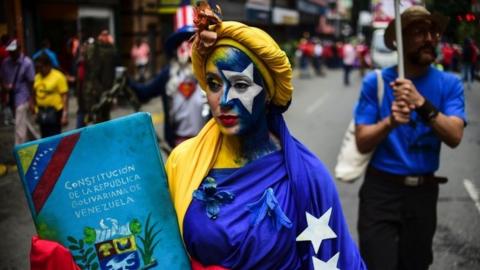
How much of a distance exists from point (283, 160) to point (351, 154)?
1526mm

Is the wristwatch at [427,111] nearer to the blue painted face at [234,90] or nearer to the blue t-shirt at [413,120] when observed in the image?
the blue t-shirt at [413,120]

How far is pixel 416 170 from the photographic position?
3330mm

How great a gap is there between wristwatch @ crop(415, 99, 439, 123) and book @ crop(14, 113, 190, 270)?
1.55 meters

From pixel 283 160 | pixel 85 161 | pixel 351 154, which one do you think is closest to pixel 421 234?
pixel 351 154

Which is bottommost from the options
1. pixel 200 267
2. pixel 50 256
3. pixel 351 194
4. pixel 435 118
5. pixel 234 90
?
pixel 351 194

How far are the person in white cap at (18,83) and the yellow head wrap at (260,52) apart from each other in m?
1.79

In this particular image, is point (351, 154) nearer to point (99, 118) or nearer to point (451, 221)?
point (99, 118)

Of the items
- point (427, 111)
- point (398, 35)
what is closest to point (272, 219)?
point (398, 35)

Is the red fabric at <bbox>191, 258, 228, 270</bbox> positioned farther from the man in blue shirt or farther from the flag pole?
the man in blue shirt

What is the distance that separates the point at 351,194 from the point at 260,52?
5.26 meters

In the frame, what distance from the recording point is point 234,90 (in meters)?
2.10

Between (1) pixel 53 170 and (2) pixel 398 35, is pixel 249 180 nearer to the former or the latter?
(1) pixel 53 170

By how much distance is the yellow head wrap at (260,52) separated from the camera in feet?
6.68

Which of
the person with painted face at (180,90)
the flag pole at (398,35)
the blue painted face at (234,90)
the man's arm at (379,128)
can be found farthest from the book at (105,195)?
the person with painted face at (180,90)
